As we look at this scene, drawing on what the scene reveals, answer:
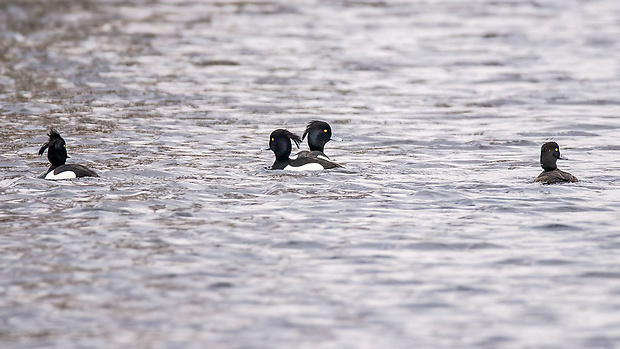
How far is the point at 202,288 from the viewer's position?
1005 centimetres

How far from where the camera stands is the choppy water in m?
9.27

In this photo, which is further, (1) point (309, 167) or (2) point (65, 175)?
(1) point (309, 167)

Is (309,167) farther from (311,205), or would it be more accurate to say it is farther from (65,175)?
(65,175)

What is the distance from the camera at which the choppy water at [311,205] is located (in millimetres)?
9273

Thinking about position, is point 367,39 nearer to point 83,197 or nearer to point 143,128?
point 143,128

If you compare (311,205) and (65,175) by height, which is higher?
(65,175)

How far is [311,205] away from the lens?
13484mm

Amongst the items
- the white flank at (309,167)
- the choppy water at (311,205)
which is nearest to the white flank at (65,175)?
the choppy water at (311,205)

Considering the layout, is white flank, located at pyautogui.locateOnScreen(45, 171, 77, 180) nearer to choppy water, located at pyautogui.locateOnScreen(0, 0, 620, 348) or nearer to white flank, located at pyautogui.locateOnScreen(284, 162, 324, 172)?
choppy water, located at pyautogui.locateOnScreen(0, 0, 620, 348)

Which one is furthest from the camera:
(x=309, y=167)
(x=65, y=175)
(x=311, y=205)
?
(x=309, y=167)

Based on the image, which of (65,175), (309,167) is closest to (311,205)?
(309,167)

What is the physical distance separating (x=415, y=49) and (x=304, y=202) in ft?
64.0

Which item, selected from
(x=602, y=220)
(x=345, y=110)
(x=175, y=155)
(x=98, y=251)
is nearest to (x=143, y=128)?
(x=175, y=155)

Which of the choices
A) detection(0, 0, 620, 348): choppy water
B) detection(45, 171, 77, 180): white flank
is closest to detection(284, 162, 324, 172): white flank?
detection(0, 0, 620, 348): choppy water
